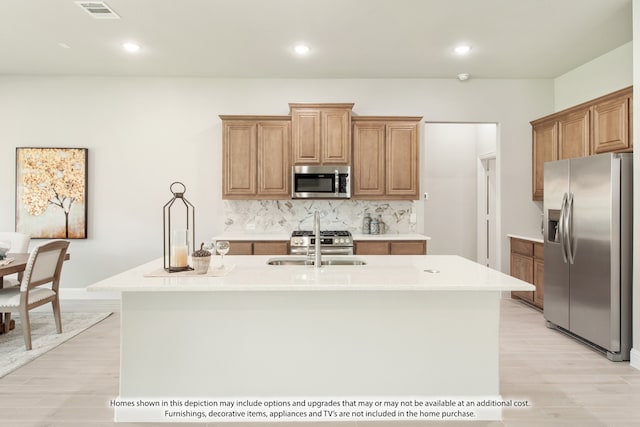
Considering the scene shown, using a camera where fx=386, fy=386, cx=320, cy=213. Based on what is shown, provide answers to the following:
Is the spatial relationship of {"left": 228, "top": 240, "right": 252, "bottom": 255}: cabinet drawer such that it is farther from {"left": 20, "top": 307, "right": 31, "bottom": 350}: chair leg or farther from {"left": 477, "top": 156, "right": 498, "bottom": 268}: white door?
{"left": 477, "top": 156, "right": 498, "bottom": 268}: white door

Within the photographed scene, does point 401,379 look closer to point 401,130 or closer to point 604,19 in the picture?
point 401,130

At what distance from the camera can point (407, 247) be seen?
14.9 ft

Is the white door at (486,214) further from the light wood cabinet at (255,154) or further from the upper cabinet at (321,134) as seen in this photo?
the light wood cabinet at (255,154)

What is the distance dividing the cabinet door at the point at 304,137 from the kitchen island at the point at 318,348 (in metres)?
2.58

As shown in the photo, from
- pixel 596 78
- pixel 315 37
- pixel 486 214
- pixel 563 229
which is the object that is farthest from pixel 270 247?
pixel 596 78

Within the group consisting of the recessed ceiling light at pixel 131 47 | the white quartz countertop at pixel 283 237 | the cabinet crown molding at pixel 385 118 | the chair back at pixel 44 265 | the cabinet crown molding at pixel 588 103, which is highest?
the recessed ceiling light at pixel 131 47

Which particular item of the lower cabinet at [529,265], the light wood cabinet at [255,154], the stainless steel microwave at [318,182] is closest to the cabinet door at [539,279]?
the lower cabinet at [529,265]

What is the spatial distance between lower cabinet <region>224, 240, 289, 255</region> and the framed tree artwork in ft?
7.16

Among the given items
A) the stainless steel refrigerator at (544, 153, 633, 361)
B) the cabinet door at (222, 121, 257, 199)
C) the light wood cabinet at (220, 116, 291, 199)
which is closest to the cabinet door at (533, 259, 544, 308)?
the stainless steel refrigerator at (544, 153, 633, 361)

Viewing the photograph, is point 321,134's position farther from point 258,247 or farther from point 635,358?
point 635,358

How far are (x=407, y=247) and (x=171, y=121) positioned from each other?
343cm

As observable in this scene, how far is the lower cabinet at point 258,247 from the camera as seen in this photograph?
445cm

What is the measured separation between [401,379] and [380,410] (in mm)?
222

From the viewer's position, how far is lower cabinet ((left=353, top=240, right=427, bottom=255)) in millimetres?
4535
